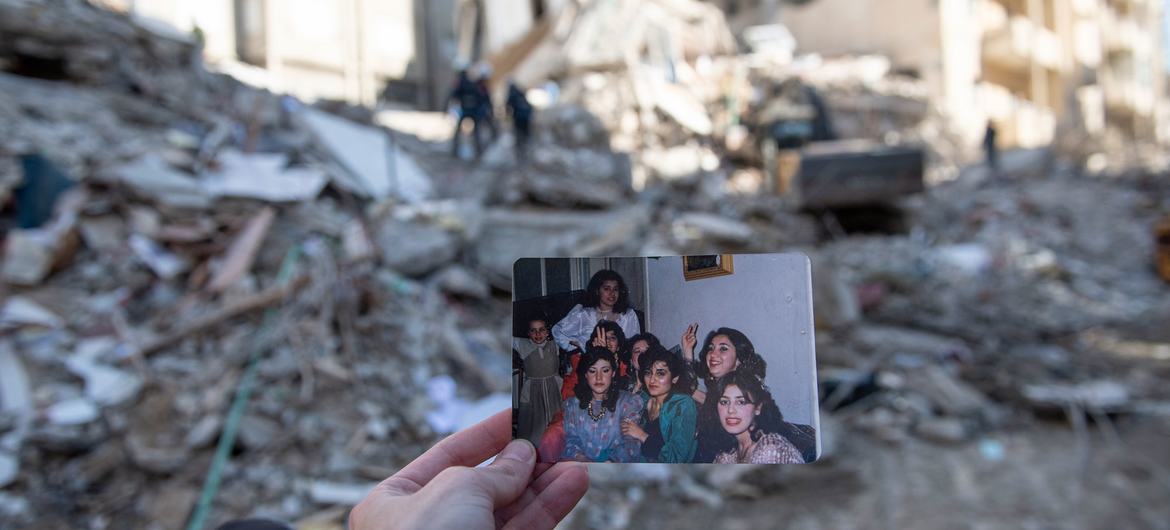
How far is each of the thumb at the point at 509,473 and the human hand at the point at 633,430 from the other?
0.17 m

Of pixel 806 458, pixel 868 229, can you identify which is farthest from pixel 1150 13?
pixel 806 458

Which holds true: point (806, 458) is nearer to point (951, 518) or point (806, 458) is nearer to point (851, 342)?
point (951, 518)

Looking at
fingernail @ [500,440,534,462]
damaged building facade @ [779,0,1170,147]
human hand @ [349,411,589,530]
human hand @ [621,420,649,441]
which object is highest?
damaged building facade @ [779,0,1170,147]

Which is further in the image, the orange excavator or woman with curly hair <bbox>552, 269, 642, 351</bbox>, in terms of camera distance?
the orange excavator

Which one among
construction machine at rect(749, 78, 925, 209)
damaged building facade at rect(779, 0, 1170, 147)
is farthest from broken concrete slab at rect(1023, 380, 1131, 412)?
damaged building facade at rect(779, 0, 1170, 147)

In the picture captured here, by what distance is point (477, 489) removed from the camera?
Result: 3.36 ft

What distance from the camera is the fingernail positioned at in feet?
3.71

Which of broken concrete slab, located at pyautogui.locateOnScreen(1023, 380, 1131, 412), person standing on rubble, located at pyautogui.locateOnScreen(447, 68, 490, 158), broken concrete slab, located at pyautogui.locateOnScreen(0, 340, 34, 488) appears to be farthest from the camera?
person standing on rubble, located at pyautogui.locateOnScreen(447, 68, 490, 158)

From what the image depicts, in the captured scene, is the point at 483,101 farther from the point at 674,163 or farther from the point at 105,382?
the point at 105,382

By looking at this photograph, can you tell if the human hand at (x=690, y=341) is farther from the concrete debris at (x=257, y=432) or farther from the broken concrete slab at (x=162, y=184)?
the broken concrete slab at (x=162, y=184)

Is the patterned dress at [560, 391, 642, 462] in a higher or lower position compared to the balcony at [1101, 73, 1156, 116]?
lower

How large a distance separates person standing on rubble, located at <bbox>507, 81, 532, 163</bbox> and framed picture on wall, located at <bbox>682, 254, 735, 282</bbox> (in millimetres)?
8346

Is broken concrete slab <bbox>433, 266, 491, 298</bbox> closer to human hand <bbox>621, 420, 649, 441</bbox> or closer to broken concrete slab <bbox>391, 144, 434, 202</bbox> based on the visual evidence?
broken concrete slab <bbox>391, 144, 434, 202</bbox>

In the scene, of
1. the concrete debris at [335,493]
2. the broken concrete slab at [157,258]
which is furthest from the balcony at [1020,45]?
the concrete debris at [335,493]
